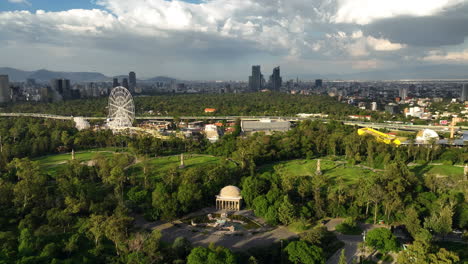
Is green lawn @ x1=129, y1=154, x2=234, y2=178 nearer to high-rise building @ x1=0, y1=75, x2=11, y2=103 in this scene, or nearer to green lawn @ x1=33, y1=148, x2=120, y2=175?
green lawn @ x1=33, y1=148, x2=120, y2=175

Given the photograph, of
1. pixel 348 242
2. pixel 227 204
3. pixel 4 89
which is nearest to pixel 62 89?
pixel 4 89

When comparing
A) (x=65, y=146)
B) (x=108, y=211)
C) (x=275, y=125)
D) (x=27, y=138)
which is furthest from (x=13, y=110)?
(x=108, y=211)

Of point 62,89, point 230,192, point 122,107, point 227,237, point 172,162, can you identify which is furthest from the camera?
point 62,89

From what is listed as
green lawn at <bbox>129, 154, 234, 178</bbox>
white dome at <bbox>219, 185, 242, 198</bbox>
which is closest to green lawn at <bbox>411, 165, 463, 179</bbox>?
white dome at <bbox>219, 185, 242, 198</bbox>

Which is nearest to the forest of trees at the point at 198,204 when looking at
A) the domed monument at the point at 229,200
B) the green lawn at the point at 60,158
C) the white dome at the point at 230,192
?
the white dome at the point at 230,192

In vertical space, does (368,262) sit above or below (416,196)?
below

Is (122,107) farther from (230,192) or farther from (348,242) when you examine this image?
(348,242)

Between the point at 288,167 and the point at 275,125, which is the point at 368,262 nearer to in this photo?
the point at 288,167
